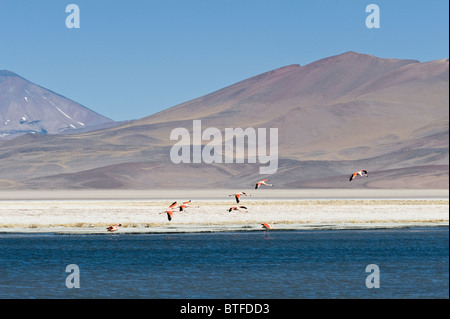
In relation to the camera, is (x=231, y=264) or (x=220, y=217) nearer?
(x=231, y=264)

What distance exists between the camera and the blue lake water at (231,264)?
34500 mm

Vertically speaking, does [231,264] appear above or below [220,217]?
below

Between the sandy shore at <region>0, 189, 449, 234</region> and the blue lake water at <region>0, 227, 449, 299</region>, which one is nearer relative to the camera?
the blue lake water at <region>0, 227, 449, 299</region>

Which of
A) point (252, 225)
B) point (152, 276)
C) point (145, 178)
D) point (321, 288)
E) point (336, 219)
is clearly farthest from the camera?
point (145, 178)

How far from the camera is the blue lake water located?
34.5 meters

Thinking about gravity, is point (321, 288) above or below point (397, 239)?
below

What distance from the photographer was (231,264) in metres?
42.7

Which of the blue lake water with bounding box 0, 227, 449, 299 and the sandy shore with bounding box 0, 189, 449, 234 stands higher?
the sandy shore with bounding box 0, 189, 449, 234

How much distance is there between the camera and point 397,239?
5244cm
